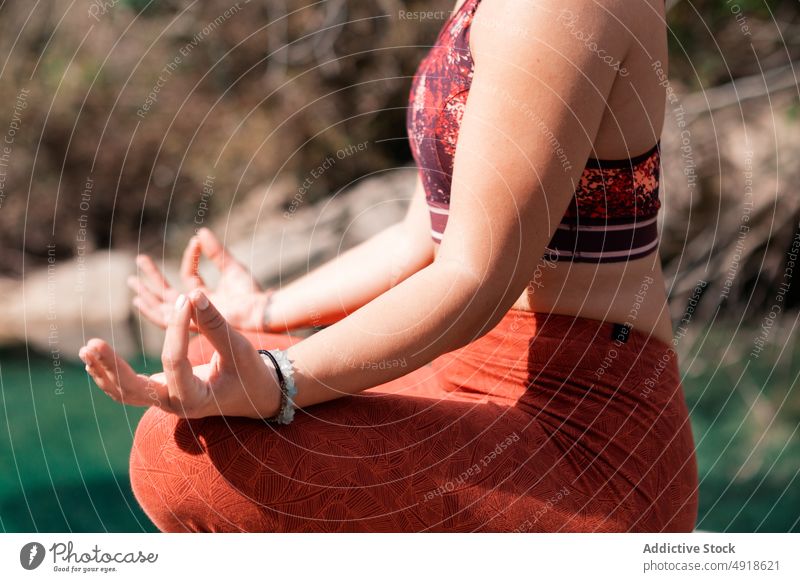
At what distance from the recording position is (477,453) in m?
0.88

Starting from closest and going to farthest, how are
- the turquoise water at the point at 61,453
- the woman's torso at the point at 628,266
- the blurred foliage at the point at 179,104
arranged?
the woman's torso at the point at 628,266 < the turquoise water at the point at 61,453 < the blurred foliage at the point at 179,104

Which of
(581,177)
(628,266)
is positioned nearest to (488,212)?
(581,177)

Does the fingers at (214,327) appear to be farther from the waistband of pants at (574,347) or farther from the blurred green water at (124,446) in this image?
the blurred green water at (124,446)

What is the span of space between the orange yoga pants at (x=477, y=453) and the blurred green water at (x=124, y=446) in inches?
52.6

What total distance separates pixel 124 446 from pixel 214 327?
80.5 inches

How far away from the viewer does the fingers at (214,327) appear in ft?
2.41

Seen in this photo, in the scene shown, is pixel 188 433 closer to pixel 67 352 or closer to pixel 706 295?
pixel 706 295

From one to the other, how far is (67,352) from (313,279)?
7.83 ft

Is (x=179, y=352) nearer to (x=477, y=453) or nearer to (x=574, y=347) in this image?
(x=477, y=453)

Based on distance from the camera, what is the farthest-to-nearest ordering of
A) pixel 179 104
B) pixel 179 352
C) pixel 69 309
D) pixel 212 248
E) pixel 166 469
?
pixel 179 104
pixel 69 309
pixel 212 248
pixel 166 469
pixel 179 352

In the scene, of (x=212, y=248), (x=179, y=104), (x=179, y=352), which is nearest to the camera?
(x=179, y=352)

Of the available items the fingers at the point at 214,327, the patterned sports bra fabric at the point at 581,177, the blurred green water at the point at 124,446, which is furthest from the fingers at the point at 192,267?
the blurred green water at the point at 124,446
